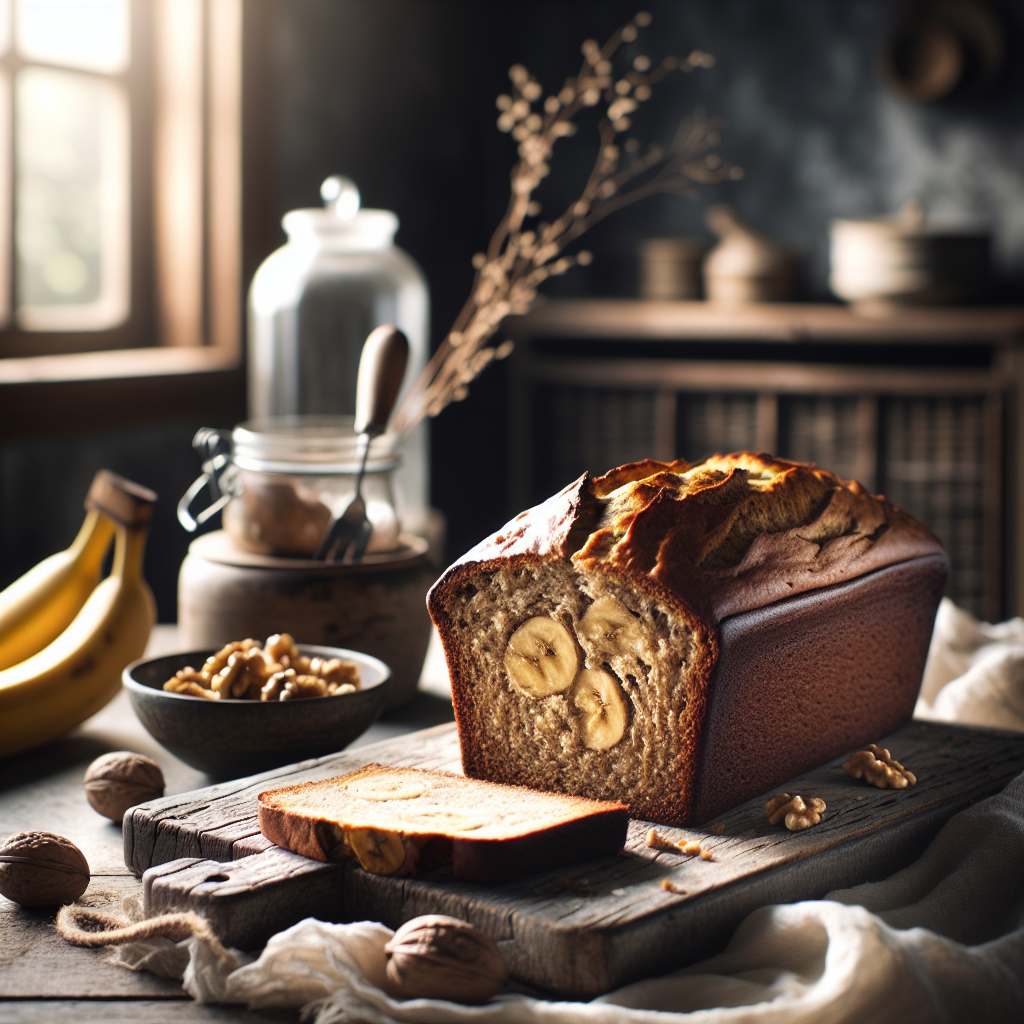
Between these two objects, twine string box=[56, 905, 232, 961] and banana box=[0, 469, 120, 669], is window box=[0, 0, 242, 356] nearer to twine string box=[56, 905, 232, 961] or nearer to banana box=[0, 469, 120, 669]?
banana box=[0, 469, 120, 669]

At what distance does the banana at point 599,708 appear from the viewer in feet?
4.15

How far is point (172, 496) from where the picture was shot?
10.9 feet

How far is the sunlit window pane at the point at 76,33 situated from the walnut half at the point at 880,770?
2435mm

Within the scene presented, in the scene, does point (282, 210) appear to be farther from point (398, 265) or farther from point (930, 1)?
point (930, 1)

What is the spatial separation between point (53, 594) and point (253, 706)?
502 millimetres

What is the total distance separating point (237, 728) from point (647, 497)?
0.47 m

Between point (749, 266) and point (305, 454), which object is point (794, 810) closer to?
point (305, 454)

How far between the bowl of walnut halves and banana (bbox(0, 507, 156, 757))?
148 mm

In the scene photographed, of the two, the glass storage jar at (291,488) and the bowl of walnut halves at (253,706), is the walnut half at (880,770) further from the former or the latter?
the glass storage jar at (291,488)

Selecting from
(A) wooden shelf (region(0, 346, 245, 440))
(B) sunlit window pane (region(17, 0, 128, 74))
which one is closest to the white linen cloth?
(A) wooden shelf (region(0, 346, 245, 440))

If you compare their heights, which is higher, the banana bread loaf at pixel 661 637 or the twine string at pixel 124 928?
the banana bread loaf at pixel 661 637

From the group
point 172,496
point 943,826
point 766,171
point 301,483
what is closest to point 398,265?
point 301,483

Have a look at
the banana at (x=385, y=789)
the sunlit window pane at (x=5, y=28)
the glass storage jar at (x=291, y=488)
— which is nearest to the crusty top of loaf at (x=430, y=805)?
the banana at (x=385, y=789)

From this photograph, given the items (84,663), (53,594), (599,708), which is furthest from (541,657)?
(53,594)
